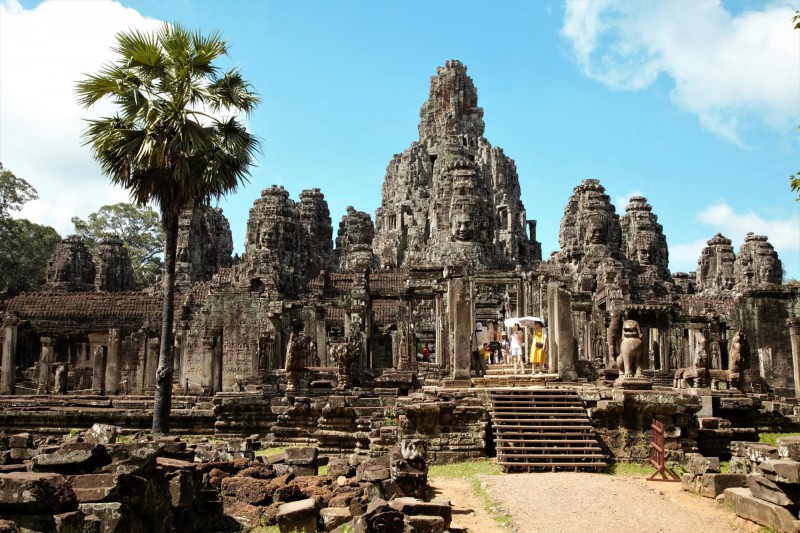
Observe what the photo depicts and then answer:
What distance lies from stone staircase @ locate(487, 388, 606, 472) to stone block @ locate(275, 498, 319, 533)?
4.03 meters

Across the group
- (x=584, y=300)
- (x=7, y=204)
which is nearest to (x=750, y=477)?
(x=584, y=300)

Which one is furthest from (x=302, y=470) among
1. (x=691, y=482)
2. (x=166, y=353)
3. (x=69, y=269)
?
(x=69, y=269)

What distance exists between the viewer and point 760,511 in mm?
8617

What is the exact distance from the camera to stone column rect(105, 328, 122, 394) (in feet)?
74.6

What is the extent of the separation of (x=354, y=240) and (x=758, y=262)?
1022 inches

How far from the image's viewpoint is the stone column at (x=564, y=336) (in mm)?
15758

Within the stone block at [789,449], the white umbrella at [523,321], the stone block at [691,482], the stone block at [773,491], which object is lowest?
the stone block at [691,482]

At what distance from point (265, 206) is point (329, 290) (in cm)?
549

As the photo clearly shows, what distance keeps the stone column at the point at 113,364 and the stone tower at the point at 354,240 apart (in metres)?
24.2

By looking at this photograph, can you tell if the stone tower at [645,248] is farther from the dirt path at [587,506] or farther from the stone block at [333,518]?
the stone block at [333,518]

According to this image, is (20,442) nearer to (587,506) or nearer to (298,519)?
(298,519)

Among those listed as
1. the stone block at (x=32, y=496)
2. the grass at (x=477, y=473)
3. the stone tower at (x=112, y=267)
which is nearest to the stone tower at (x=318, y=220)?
the stone tower at (x=112, y=267)

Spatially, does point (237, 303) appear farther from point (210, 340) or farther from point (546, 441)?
point (546, 441)

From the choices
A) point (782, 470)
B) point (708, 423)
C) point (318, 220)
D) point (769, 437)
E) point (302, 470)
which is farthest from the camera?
point (318, 220)
